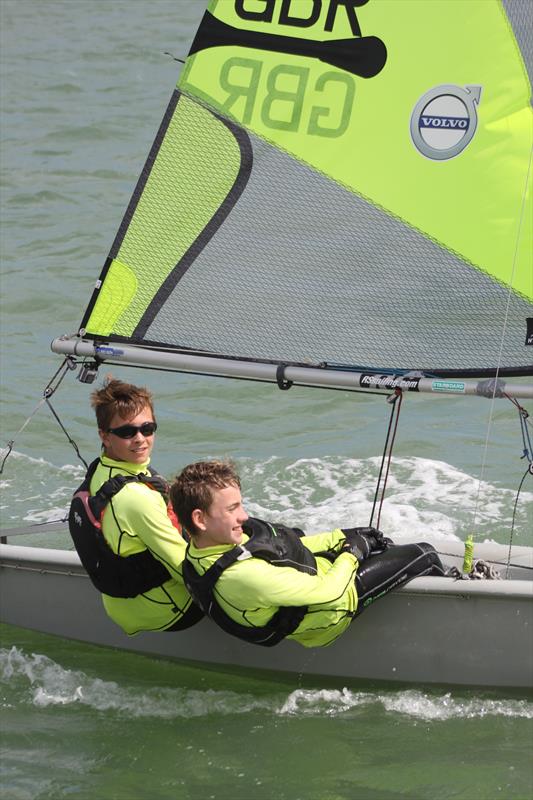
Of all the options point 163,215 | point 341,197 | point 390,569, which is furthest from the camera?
point 163,215

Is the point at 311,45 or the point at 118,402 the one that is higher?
the point at 311,45

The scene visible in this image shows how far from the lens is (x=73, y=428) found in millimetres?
6535

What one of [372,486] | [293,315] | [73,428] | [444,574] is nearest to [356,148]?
[293,315]

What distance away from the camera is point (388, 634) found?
13.5 feet

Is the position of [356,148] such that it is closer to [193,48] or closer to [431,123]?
[431,123]

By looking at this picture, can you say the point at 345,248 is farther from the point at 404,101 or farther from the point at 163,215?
the point at 163,215

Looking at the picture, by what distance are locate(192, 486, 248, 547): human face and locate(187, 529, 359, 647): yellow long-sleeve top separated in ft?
0.16

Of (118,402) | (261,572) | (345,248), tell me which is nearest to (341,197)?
(345,248)

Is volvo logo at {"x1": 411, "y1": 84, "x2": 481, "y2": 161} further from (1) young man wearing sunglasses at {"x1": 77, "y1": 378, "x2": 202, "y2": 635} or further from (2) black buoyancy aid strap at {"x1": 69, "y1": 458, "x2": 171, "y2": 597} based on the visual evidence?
(2) black buoyancy aid strap at {"x1": 69, "y1": 458, "x2": 171, "y2": 597}

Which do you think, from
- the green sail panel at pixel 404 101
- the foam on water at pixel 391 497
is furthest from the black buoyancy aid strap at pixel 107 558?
the foam on water at pixel 391 497

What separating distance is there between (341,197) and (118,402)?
1047 millimetres

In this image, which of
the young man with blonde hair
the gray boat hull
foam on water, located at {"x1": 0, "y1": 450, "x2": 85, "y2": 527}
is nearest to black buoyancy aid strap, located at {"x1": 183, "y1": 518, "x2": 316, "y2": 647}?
the young man with blonde hair

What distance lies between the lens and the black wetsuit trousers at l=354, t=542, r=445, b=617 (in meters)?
3.96

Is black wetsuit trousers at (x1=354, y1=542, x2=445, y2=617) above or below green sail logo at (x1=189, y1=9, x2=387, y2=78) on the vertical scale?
below
